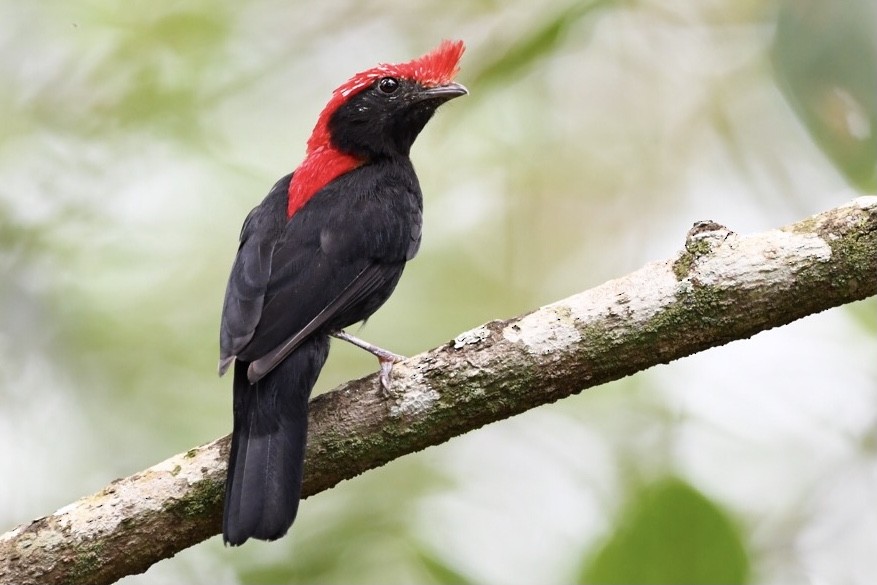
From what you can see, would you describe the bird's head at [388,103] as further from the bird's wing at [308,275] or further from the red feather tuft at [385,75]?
the bird's wing at [308,275]

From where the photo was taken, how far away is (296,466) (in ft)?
10.1

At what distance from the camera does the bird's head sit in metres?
4.33

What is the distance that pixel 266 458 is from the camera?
3057 millimetres

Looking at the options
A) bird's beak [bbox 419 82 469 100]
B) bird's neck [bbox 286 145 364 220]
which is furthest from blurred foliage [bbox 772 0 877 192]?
bird's neck [bbox 286 145 364 220]

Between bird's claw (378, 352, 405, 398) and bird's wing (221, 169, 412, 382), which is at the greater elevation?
bird's wing (221, 169, 412, 382)

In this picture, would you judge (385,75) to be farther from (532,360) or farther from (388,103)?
(532,360)

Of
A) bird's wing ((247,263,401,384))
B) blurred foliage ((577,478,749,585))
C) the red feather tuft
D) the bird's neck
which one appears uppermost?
the red feather tuft

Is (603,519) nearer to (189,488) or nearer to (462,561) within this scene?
(462,561)

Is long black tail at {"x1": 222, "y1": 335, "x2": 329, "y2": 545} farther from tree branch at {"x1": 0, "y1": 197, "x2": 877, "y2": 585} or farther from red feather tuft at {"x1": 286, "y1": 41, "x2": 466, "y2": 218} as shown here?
red feather tuft at {"x1": 286, "y1": 41, "x2": 466, "y2": 218}

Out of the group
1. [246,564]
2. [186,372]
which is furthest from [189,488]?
[186,372]

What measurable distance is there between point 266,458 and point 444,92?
1880 millimetres

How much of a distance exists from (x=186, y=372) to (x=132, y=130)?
1.28 meters

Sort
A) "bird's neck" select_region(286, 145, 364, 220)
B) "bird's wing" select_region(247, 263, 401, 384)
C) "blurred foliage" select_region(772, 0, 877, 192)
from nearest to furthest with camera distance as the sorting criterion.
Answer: "bird's wing" select_region(247, 263, 401, 384) → "blurred foliage" select_region(772, 0, 877, 192) → "bird's neck" select_region(286, 145, 364, 220)

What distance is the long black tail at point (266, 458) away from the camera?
3.00m
